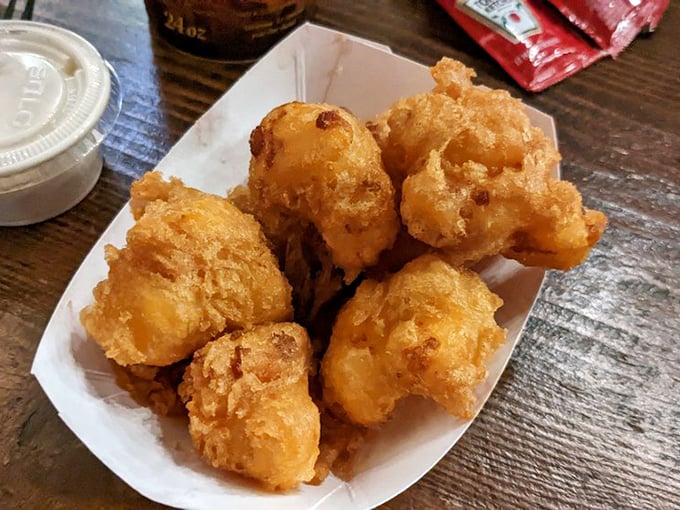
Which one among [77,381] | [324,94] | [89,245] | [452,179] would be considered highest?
[452,179]

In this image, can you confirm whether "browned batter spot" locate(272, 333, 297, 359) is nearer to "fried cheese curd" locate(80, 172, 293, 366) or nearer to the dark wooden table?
"fried cheese curd" locate(80, 172, 293, 366)

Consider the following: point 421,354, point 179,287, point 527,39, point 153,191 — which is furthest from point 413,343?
point 527,39

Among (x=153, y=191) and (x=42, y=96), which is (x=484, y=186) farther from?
(x=42, y=96)

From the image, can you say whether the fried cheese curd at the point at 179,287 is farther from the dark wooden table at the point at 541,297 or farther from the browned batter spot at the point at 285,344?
the dark wooden table at the point at 541,297

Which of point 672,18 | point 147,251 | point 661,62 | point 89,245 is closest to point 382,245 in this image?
point 147,251

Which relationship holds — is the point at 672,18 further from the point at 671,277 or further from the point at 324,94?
the point at 324,94

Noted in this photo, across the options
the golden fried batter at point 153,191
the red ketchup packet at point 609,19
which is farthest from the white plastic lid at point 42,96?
the red ketchup packet at point 609,19

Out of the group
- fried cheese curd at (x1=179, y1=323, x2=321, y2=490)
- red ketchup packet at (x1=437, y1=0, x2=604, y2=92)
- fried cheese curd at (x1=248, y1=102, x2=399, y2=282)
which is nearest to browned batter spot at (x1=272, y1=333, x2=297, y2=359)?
fried cheese curd at (x1=179, y1=323, x2=321, y2=490)
